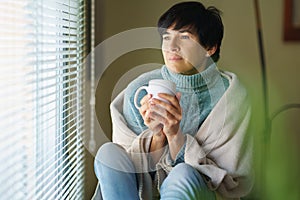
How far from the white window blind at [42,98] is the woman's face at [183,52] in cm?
37

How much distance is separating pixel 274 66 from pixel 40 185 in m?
1.04

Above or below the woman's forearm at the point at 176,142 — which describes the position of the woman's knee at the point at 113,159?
below

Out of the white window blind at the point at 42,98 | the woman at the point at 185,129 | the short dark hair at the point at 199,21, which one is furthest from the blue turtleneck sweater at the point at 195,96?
the white window blind at the point at 42,98

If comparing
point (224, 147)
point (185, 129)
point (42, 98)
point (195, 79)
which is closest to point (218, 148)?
point (224, 147)

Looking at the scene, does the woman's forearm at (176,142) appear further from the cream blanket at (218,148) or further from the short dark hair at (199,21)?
the short dark hair at (199,21)

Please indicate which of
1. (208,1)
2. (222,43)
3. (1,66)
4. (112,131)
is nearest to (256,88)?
(222,43)

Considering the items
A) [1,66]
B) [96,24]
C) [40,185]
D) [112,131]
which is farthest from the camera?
[96,24]

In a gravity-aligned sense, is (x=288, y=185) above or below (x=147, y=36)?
below

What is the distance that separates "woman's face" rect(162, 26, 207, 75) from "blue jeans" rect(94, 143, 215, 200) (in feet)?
1.12

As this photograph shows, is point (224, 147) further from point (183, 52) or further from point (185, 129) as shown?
A: point (183, 52)

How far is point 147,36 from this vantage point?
6.02 ft

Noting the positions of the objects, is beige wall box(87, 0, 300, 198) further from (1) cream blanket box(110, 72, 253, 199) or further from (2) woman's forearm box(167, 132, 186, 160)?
(2) woman's forearm box(167, 132, 186, 160)

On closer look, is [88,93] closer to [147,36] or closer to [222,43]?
[147,36]

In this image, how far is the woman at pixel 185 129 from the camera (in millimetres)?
1688
